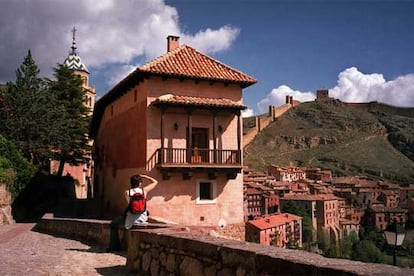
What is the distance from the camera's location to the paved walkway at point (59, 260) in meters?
6.48

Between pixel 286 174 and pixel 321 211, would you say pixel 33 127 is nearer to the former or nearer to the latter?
pixel 321 211

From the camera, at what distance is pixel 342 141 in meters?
126

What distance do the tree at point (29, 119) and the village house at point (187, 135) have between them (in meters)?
7.77

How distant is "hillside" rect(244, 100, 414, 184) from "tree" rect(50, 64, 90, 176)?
84860 mm

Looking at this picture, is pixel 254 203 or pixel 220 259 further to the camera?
pixel 254 203

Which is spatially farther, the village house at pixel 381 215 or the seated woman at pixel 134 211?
the village house at pixel 381 215

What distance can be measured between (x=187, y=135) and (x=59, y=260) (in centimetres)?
1039

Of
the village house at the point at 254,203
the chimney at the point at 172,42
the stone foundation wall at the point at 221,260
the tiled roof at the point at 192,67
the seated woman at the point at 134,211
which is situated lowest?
the village house at the point at 254,203

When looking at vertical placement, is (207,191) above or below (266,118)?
below

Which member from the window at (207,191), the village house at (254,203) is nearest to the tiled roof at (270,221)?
the village house at (254,203)

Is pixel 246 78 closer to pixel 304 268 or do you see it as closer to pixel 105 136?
pixel 105 136

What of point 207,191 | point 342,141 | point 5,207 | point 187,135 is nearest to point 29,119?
point 5,207

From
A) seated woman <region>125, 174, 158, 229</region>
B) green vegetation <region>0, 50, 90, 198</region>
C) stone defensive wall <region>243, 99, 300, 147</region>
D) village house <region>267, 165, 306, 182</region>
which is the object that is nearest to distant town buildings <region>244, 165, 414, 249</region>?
village house <region>267, 165, 306, 182</region>

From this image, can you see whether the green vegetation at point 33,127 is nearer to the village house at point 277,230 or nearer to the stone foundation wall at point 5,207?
the stone foundation wall at point 5,207
